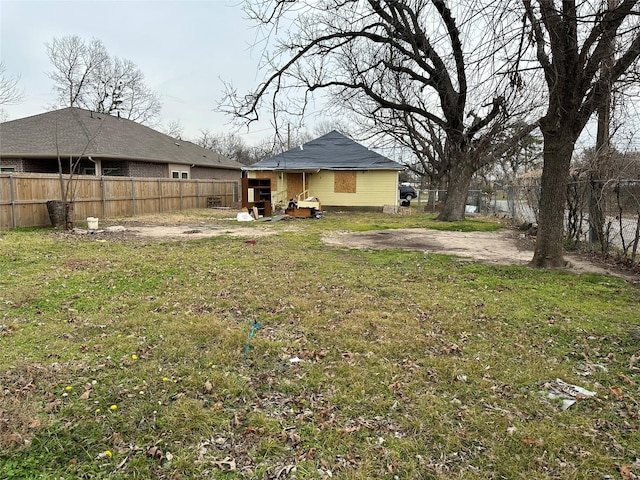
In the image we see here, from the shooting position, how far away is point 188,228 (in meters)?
13.7

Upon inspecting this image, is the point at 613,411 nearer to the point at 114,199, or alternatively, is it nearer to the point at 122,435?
the point at 122,435

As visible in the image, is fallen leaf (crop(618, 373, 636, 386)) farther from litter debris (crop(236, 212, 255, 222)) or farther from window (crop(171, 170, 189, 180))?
window (crop(171, 170, 189, 180))

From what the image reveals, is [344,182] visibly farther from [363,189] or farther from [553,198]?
[553,198]

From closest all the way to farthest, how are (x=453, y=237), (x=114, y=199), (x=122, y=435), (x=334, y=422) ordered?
1. (x=122, y=435)
2. (x=334, y=422)
3. (x=453, y=237)
4. (x=114, y=199)

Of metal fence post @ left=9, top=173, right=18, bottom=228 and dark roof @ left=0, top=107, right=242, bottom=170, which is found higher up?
dark roof @ left=0, top=107, right=242, bottom=170

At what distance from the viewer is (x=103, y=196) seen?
51.0ft

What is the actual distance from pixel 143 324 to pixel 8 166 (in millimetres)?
19179

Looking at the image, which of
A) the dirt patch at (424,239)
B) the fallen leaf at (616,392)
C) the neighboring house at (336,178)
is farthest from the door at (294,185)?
the fallen leaf at (616,392)

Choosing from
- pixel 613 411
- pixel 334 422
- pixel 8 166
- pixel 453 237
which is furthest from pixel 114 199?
pixel 613 411

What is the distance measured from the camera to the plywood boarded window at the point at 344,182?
22.0 meters

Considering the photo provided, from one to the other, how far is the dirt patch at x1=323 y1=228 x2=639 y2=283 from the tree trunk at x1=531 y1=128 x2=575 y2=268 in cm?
50

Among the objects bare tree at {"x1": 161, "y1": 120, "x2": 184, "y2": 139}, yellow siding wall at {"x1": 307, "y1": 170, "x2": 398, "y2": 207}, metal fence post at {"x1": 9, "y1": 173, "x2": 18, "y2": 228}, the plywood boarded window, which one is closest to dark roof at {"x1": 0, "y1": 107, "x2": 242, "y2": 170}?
metal fence post at {"x1": 9, "y1": 173, "x2": 18, "y2": 228}

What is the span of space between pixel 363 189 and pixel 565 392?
19.5 m

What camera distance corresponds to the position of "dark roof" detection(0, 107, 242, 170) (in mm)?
18031
